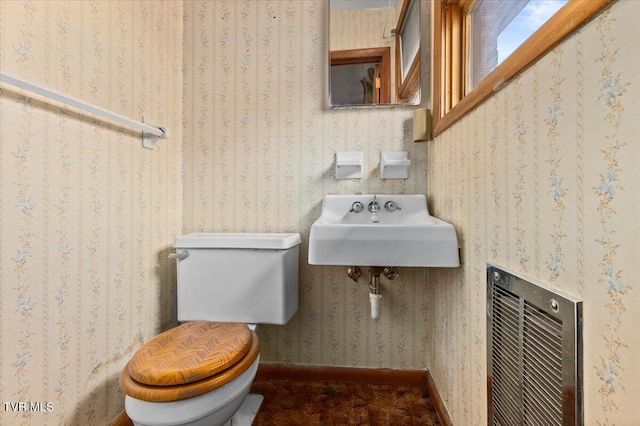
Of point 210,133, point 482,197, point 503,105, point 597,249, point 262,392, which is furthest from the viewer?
point 210,133

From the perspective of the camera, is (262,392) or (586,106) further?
(262,392)

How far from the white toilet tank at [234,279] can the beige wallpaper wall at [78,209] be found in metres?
0.18

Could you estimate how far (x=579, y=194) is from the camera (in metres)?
0.43

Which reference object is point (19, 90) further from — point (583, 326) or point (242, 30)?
point (583, 326)

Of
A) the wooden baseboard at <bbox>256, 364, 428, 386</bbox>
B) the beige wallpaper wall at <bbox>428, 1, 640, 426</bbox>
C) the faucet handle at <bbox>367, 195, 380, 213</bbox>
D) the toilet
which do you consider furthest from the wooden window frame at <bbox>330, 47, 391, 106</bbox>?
the wooden baseboard at <bbox>256, 364, 428, 386</bbox>

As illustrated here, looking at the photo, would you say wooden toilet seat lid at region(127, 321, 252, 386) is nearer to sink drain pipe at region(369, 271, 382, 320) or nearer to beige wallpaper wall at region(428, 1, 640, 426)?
sink drain pipe at region(369, 271, 382, 320)

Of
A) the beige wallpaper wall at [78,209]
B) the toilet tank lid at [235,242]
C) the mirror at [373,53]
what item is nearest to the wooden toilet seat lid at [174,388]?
the beige wallpaper wall at [78,209]

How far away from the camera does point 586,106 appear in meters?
0.42

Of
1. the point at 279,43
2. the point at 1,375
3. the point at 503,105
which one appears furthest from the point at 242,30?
the point at 1,375

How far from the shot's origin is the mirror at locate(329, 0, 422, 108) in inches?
49.5

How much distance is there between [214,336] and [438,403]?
88 centimetres

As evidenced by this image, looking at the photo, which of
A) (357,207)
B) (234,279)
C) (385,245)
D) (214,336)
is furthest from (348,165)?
(214,336)

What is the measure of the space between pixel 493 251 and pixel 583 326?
277 millimetres

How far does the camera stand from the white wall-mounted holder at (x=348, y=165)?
123 cm
